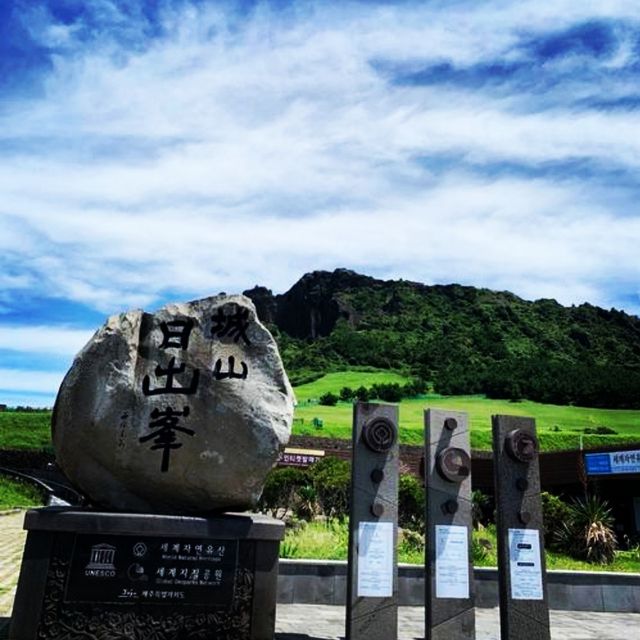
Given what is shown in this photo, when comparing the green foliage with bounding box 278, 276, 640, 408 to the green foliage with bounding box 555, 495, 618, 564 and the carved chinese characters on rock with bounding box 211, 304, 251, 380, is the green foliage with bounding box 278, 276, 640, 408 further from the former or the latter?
the carved chinese characters on rock with bounding box 211, 304, 251, 380

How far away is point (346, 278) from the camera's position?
10844cm

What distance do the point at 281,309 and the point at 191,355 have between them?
105044mm

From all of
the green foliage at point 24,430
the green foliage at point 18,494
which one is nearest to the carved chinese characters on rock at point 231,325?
the green foliage at point 18,494

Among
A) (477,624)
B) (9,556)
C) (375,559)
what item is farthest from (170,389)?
(9,556)

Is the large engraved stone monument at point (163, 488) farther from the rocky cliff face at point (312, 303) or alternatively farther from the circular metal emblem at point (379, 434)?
the rocky cliff face at point (312, 303)

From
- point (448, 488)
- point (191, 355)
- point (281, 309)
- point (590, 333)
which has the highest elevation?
point (281, 309)

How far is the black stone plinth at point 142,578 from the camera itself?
5418 mm

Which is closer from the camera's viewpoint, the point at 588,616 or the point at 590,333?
the point at 588,616

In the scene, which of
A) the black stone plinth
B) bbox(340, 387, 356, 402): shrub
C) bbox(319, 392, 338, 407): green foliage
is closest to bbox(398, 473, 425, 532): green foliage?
the black stone plinth

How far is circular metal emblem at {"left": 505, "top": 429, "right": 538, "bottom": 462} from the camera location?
7.62 m

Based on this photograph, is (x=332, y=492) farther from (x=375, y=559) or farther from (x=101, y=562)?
(x=101, y=562)

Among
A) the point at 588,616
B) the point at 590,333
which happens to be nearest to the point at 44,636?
the point at 588,616

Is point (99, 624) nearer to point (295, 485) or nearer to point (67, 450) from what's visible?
point (67, 450)

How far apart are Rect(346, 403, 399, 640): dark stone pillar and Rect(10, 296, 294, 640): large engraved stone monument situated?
4.70ft
